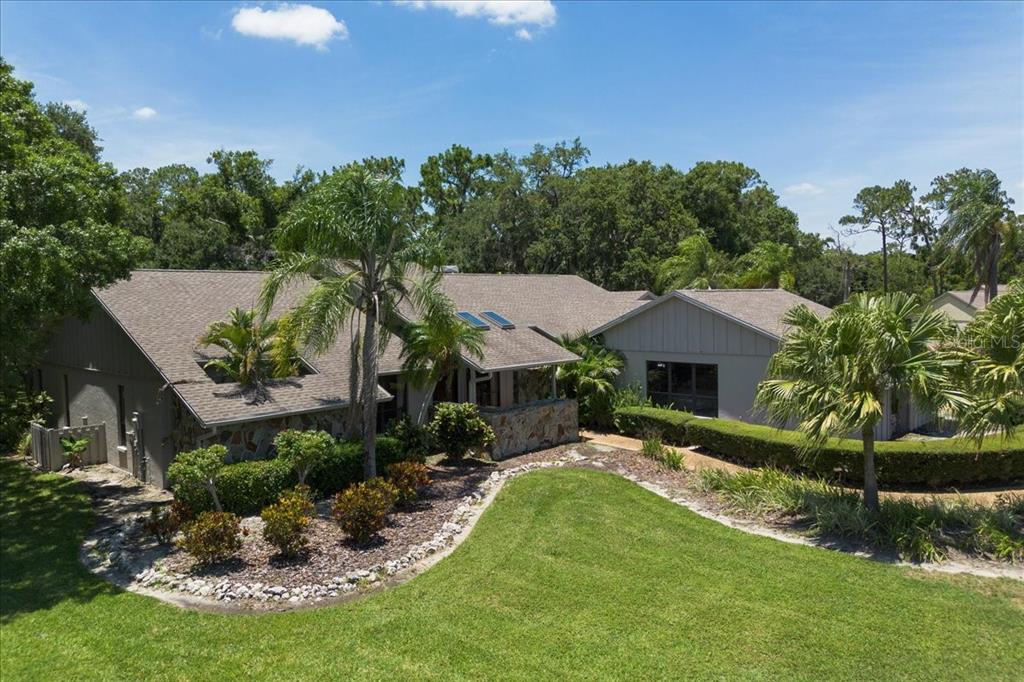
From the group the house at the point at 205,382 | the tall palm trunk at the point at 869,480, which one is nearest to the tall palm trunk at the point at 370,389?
the house at the point at 205,382

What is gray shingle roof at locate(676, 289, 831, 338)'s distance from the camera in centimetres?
1952

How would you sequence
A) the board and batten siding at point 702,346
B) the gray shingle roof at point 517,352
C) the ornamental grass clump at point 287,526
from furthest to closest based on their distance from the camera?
1. the board and batten siding at point 702,346
2. the gray shingle roof at point 517,352
3. the ornamental grass clump at point 287,526

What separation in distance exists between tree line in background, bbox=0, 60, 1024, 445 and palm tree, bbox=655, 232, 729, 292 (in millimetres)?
104

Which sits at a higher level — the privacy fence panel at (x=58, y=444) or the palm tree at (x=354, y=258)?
the palm tree at (x=354, y=258)

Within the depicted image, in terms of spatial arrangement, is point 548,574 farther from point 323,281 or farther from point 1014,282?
point 1014,282

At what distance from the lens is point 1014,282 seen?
12.7 metres

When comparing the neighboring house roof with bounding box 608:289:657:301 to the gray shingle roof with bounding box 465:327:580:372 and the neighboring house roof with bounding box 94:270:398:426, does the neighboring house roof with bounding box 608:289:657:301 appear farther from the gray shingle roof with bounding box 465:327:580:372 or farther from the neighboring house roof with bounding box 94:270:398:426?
the neighboring house roof with bounding box 94:270:398:426

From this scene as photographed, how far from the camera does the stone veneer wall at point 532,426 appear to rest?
18122mm

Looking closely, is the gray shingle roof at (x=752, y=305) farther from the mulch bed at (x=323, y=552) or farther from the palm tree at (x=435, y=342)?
the mulch bed at (x=323, y=552)

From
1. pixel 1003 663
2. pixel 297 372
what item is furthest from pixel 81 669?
pixel 1003 663

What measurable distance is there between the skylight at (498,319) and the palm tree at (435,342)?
5.39 meters

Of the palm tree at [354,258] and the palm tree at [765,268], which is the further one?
the palm tree at [765,268]

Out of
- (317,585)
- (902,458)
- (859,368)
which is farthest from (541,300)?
(317,585)

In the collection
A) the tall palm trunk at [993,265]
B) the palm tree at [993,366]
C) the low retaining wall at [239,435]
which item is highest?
the tall palm trunk at [993,265]
